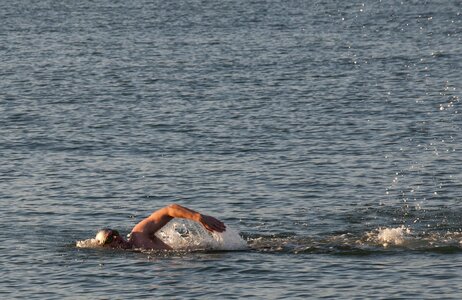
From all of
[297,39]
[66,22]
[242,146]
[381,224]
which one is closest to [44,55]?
[297,39]

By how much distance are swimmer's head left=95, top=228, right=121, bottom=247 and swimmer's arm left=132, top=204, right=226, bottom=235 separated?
0.50m

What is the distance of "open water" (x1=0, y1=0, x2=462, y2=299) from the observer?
2236 centimetres

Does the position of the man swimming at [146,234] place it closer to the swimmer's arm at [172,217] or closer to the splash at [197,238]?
the swimmer's arm at [172,217]

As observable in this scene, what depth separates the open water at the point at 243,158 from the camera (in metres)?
22.4

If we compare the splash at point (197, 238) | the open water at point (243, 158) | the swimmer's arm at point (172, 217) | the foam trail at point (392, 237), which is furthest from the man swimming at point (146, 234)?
the foam trail at point (392, 237)

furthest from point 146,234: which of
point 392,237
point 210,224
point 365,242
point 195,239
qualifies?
point 392,237

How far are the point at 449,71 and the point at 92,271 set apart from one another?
1055 inches

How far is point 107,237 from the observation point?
23.4 m

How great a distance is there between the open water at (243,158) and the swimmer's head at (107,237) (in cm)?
37

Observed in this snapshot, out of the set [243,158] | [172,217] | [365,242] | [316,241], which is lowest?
[365,242]

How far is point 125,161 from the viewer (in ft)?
107

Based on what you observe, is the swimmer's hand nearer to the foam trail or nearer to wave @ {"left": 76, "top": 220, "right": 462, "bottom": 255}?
wave @ {"left": 76, "top": 220, "right": 462, "bottom": 255}

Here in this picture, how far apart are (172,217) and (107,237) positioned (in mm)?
1216

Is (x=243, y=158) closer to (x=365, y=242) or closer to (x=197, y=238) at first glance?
(x=197, y=238)
